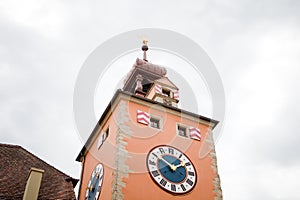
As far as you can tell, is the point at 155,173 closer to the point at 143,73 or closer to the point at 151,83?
the point at 151,83

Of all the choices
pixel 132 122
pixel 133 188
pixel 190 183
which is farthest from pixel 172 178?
pixel 132 122

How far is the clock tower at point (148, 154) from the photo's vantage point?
12625mm

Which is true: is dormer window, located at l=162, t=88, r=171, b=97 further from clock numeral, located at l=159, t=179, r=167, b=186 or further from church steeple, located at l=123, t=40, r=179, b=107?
clock numeral, located at l=159, t=179, r=167, b=186

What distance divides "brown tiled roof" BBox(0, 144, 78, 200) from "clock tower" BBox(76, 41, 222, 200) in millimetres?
1166

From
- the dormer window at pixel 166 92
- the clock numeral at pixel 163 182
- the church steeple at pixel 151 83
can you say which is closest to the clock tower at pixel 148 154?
the clock numeral at pixel 163 182

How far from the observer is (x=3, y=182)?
13.0 m

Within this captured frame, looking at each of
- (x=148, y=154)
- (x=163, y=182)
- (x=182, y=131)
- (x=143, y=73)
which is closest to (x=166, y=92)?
(x=143, y=73)

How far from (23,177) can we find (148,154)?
184 inches

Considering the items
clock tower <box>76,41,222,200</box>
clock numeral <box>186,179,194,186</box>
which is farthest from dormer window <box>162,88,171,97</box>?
clock numeral <box>186,179,194,186</box>

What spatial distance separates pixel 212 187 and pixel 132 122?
3.82m

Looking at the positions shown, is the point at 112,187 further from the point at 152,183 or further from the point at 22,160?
the point at 22,160

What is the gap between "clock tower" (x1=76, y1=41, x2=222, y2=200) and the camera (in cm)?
1262

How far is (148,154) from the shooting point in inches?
531

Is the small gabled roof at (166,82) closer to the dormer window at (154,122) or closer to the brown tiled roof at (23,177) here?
the dormer window at (154,122)
